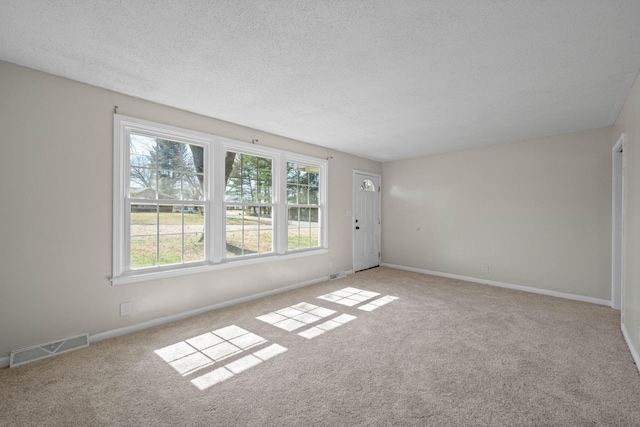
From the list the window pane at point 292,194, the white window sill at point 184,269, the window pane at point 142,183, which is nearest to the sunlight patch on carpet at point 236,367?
the white window sill at point 184,269

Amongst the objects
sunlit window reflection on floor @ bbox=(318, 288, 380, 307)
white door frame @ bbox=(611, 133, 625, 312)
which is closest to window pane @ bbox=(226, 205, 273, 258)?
sunlit window reflection on floor @ bbox=(318, 288, 380, 307)

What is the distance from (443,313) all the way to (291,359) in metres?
2.10

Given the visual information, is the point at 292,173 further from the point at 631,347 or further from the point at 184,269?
the point at 631,347

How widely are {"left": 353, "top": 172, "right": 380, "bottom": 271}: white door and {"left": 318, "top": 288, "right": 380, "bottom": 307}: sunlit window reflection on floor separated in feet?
4.36

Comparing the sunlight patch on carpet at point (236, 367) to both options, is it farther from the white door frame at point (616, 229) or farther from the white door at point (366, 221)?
the white door frame at point (616, 229)

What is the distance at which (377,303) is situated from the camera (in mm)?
3869

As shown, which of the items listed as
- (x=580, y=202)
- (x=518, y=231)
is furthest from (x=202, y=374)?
(x=580, y=202)

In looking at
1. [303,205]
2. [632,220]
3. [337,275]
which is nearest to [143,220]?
[303,205]

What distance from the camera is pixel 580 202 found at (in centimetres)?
400

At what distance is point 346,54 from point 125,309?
10.6ft

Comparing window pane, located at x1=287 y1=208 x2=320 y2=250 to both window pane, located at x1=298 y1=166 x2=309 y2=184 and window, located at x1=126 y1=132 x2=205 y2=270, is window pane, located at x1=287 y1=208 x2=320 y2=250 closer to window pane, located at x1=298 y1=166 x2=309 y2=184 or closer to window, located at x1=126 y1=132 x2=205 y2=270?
window pane, located at x1=298 y1=166 x2=309 y2=184

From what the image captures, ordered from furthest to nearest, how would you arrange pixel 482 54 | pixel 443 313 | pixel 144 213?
pixel 443 313
pixel 144 213
pixel 482 54

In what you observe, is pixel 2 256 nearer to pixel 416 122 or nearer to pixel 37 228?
pixel 37 228

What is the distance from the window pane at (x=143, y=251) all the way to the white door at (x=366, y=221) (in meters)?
3.67
